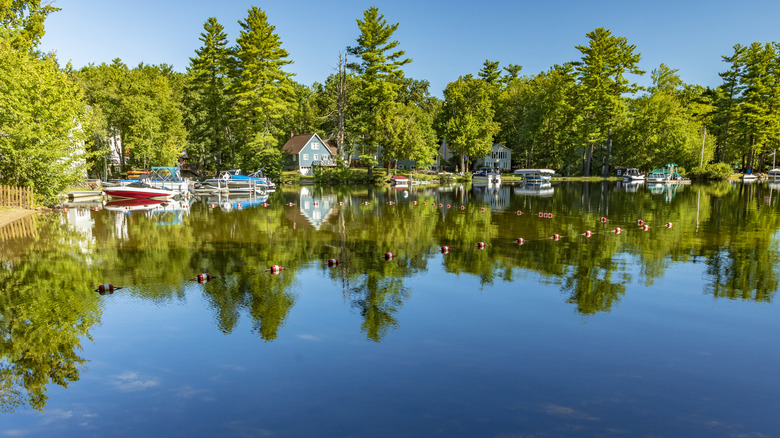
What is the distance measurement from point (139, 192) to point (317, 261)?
2902 centimetres

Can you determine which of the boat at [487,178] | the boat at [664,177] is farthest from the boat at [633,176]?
the boat at [487,178]

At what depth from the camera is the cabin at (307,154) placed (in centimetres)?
8319

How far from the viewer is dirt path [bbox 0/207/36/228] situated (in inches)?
931

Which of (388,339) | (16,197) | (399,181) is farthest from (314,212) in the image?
(399,181)

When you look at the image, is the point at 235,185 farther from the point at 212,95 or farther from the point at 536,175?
the point at 536,175

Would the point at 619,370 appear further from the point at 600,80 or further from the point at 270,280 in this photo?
the point at 600,80

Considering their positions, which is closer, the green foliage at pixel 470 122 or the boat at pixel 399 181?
the boat at pixel 399 181

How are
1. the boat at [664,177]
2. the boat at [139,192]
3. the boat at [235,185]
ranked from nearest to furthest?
1. the boat at [139,192]
2. the boat at [235,185]
3. the boat at [664,177]

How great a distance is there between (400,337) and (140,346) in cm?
489

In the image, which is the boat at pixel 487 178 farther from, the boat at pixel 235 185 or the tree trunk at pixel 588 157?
the boat at pixel 235 185

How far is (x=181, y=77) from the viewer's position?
9112 cm

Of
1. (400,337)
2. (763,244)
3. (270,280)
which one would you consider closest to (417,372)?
(400,337)

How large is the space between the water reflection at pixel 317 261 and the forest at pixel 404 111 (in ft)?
79.4

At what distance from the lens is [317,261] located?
16312 millimetres
